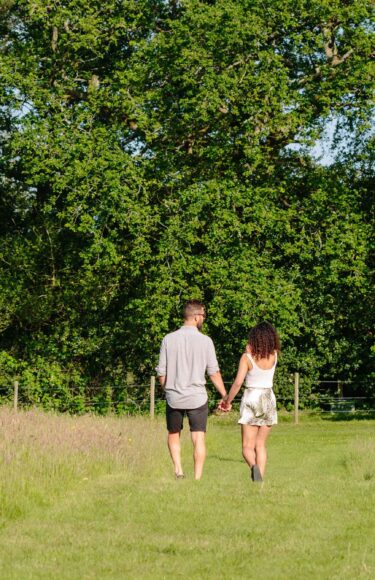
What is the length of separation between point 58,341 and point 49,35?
9822 mm

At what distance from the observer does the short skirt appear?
11367 millimetres

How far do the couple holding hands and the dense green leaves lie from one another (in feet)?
59.0

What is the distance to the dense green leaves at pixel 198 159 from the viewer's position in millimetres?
29516

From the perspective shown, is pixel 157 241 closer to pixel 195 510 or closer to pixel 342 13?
pixel 342 13

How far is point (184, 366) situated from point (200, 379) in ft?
0.80

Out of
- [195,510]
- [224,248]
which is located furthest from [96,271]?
[195,510]

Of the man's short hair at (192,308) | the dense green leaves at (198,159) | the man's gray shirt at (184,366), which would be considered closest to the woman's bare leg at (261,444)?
the man's gray shirt at (184,366)

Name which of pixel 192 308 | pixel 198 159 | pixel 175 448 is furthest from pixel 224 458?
pixel 198 159

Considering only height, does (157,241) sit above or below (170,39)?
below

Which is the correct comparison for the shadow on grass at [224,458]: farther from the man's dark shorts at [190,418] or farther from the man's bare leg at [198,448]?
the man's dark shorts at [190,418]

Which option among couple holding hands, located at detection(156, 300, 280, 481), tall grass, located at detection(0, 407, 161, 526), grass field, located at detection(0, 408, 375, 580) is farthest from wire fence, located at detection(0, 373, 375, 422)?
couple holding hands, located at detection(156, 300, 280, 481)

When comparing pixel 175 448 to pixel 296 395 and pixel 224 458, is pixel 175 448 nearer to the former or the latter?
pixel 224 458

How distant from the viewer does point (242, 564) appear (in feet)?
22.0

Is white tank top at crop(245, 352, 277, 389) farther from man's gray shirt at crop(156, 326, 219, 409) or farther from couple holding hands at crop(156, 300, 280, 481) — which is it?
man's gray shirt at crop(156, 326, 219, 409)
